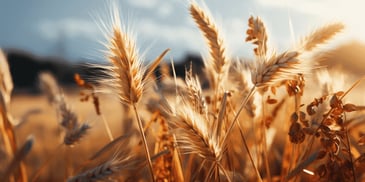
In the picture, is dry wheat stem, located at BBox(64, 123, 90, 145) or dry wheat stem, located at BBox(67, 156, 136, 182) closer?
dry wheat stem, located at BBox(67, 156, 136, 182)

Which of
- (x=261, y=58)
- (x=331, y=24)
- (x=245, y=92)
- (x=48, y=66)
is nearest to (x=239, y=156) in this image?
(x=245, y=92)

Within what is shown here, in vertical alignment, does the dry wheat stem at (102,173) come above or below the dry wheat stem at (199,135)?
below

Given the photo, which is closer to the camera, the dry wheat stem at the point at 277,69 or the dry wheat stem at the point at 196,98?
the dry wheat stem at the point at 277,69

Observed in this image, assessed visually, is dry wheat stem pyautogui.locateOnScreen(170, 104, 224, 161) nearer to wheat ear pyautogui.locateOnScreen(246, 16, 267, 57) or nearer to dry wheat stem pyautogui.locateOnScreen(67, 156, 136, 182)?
dry wheat stem pyautogui.locateOnScreen(67, 156, 136, 182)

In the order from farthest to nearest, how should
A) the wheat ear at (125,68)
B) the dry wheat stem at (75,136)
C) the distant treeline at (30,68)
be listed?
1. the distant treeline at (30,68)
2. the dry wheat stem at (75,136)
3. the wheat ear at (125,68)

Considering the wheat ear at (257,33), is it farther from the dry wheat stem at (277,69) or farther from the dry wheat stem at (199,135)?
the dry wheat stem at (199,135)

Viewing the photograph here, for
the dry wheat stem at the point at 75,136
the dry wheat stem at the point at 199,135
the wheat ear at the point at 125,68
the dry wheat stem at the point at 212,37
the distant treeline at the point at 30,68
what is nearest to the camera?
the dry wheat stem at the point at 199,135

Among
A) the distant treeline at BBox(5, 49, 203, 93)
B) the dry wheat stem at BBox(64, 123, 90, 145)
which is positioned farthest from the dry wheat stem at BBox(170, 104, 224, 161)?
the distant treeline at BBox(5, 49, 203, 93)

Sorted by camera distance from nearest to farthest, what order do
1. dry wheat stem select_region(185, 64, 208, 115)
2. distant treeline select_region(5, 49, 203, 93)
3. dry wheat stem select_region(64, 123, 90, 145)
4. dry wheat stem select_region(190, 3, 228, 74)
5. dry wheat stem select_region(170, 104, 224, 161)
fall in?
dry wheat stem select_region(170, 104, 224, 161) < dry wheat stem select_region(185, 64, 208, 115) < dry wheat stem select_region(190, 3, 228, 74) < dry wheat stem select_region(64, 123, 90, 145) < distant treeline select_region(5, 49, 203, 93)

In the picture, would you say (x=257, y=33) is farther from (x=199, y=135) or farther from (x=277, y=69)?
(x=199, y=135)

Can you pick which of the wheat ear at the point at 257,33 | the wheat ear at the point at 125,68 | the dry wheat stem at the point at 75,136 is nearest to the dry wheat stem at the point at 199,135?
the wheat ear at the point at 125,68

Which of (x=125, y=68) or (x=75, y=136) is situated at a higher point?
(x=125, y=68)

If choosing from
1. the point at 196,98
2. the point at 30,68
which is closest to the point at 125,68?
the point at 196,98

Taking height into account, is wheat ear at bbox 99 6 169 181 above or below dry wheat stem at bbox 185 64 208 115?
above
